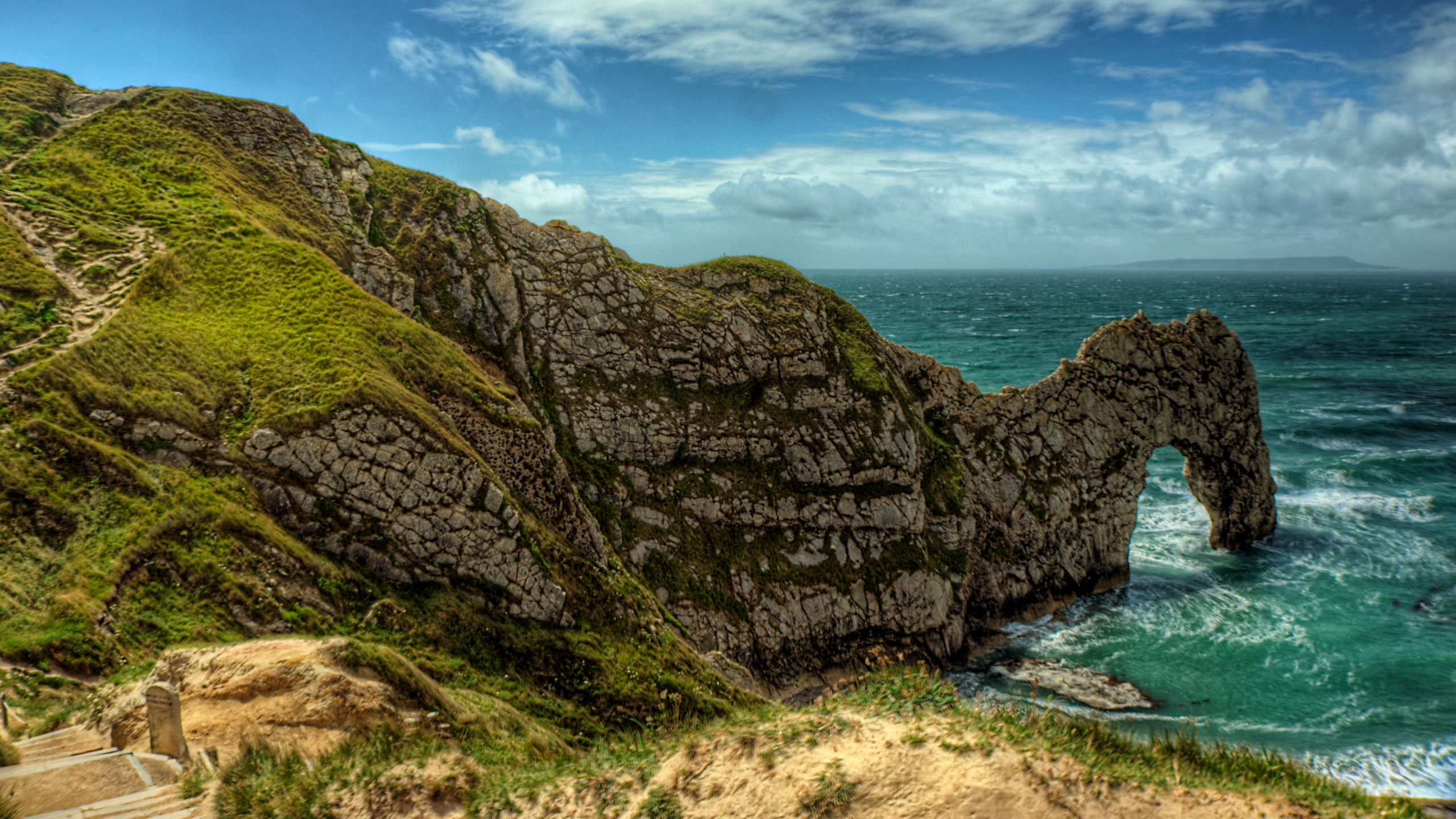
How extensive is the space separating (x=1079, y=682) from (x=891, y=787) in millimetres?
24094

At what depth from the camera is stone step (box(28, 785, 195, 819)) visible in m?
7.97

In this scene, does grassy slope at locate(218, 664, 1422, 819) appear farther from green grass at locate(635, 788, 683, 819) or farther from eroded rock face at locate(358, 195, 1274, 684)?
eroded rock face at locate(358, 195, 1274, 684)

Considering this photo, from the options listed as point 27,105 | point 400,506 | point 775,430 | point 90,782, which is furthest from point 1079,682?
point 27,105

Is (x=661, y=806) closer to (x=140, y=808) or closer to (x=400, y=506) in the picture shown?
(x=140, y=808)

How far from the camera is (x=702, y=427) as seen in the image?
31.7m

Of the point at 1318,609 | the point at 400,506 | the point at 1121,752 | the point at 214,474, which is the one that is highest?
the point at 214,474

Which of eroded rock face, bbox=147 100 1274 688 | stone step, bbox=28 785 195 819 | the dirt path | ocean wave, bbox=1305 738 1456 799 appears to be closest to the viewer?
stone step, bbox=28 785 195 819

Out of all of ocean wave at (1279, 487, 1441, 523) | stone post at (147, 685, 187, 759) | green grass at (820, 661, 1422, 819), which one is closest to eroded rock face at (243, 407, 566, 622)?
stone post at (147, 685, 187, 759)

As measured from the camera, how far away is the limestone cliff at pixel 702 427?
21.4m

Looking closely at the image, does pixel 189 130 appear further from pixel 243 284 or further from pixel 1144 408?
pixel 1144 408

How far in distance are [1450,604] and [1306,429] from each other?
2982 centimetres

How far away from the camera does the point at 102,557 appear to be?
46.7 feet

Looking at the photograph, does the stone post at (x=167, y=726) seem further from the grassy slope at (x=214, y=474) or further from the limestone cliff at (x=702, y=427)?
the limestone cliff at (x=702, y=427)

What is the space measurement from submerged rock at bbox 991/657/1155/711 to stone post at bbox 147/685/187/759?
26882 millimetres
